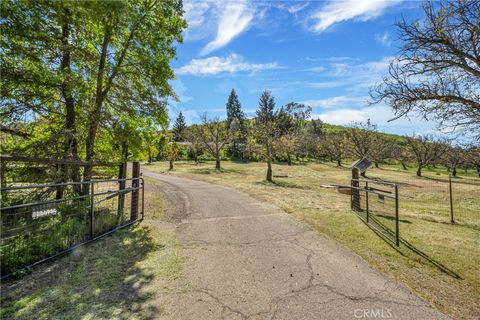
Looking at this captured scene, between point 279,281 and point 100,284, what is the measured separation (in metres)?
2.72

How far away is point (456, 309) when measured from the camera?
3.29m

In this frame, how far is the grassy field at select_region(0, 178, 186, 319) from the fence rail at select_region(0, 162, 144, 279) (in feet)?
0.88

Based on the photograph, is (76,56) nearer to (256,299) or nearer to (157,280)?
(157,280)

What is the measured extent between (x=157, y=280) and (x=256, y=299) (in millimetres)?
1598

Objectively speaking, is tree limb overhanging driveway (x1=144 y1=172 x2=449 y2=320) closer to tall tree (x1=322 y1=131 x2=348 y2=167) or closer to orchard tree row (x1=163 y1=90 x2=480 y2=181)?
orchard tree row (x1=163 y1=90 x2=480 y2=181)

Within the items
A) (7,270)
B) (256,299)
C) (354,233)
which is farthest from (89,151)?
(354,233)

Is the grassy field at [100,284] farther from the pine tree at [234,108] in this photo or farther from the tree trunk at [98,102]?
the pine tree at [234,108]

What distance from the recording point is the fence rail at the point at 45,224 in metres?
4.07

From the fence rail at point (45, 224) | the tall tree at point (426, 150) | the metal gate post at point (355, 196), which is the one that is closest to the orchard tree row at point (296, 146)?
the tall tree at point (426, 150)

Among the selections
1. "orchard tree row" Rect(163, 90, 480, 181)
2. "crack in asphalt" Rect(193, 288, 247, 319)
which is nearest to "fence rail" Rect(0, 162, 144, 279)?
"crack in asphalt" Rect(193, 288, 247, 319)

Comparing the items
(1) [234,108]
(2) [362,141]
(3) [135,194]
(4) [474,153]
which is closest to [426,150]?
(2) [362,141]

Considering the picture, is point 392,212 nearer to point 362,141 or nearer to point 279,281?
point 279,281

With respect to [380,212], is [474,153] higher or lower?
higher

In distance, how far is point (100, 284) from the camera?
375 centimetres
